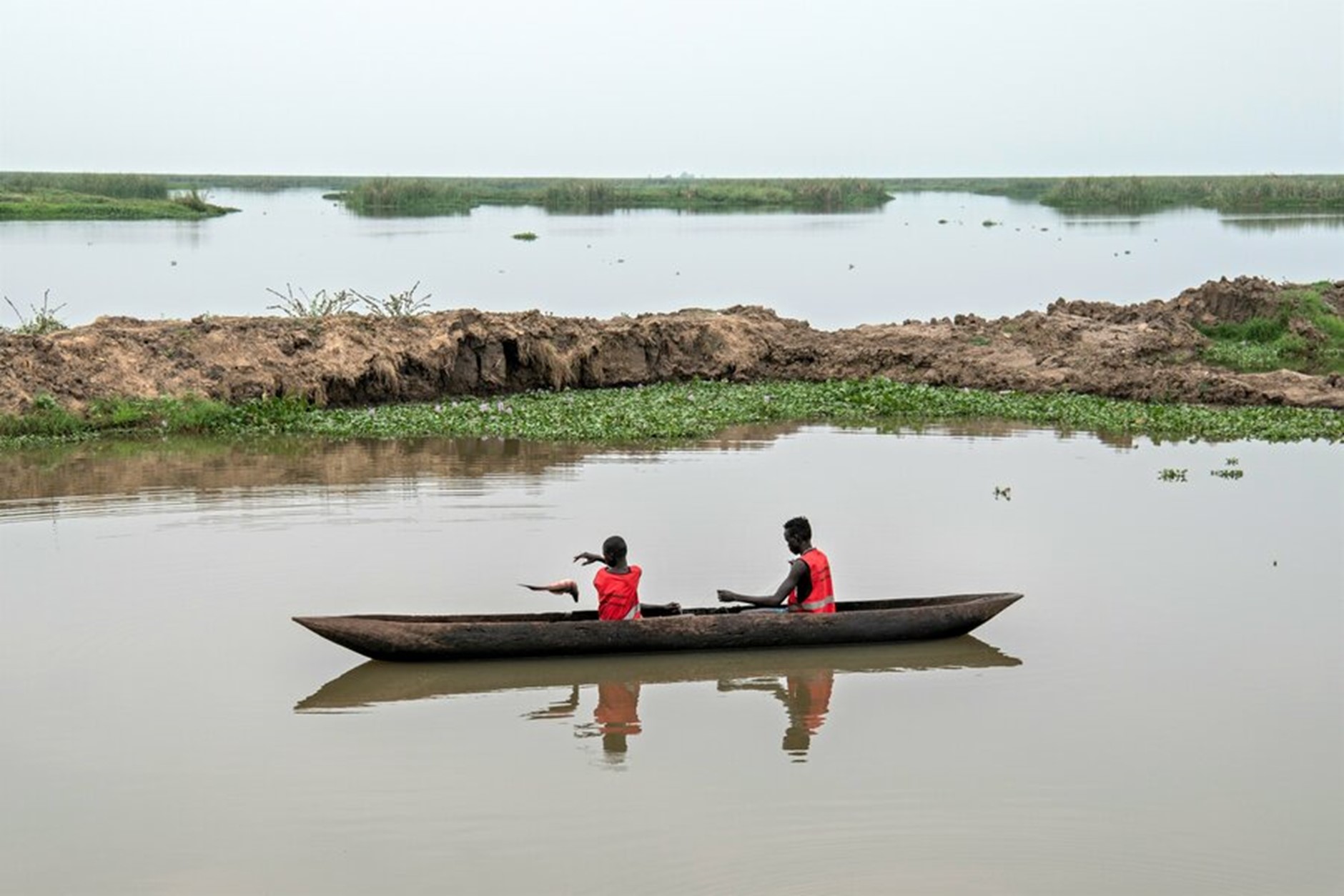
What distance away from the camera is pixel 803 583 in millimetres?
11695

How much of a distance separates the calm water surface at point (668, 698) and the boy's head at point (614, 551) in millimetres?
848

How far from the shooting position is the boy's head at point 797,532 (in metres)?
11.5

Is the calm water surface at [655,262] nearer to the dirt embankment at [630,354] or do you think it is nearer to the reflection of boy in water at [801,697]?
the dirt embankment at [630,354]

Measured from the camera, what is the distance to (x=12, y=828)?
865 centimetres

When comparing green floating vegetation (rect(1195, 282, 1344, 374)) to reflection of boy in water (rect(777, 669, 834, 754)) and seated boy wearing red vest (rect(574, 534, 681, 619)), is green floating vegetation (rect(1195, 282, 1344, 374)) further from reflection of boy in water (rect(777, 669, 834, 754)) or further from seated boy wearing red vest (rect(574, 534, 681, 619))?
seated boy wearing red vest (rect(574, 534, 681, 619))

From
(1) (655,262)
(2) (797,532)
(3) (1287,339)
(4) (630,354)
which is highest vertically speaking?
(1) (655,262)

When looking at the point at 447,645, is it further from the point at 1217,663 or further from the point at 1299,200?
the point at 1299,200

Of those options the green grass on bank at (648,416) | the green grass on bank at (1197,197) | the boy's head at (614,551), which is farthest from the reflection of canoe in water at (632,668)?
the green grass on bank at (1197,197)

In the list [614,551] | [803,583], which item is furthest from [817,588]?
[614,551]

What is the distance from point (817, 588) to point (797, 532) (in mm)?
484

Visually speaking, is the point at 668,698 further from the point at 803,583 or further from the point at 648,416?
the point at 648,416

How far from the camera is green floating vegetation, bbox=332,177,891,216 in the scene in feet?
244

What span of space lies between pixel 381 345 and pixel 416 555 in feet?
27.4

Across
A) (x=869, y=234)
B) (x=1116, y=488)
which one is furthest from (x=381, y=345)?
(x=869, y=234)
